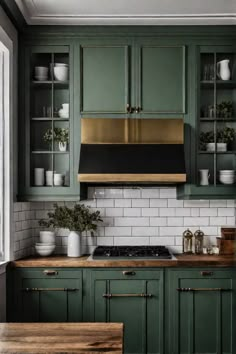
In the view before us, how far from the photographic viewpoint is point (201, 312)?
4.28 meters

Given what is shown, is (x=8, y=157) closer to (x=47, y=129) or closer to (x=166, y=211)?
(x=47, y=129)

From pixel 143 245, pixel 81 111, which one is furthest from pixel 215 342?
pixel 81 111

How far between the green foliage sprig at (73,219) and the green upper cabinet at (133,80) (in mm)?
885

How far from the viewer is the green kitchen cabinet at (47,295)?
169 inches

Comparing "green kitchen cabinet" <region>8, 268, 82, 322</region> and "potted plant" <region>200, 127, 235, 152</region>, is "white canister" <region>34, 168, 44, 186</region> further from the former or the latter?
"potted plant" <region>200, 127, 235, 152</region>

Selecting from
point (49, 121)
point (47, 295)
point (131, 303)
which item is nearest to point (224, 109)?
point (49, 121)

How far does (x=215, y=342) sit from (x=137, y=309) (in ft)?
2.31

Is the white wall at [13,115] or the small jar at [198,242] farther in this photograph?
the small jar at [198,242]

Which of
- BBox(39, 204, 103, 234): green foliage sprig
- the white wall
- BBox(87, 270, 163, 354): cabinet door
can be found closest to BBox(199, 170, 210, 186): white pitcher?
BBox(87, 270, 163, 354): cabinet door

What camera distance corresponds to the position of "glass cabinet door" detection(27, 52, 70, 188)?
4.59m

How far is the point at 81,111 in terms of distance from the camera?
455 centimetres

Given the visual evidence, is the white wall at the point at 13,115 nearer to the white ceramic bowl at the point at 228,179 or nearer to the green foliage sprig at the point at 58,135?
the green foliage sprig at the point at 58,135

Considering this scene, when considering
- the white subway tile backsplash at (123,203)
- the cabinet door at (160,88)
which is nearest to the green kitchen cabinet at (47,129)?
the white subway tile backsplash at (123,203)

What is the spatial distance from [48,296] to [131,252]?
0.80 metres
